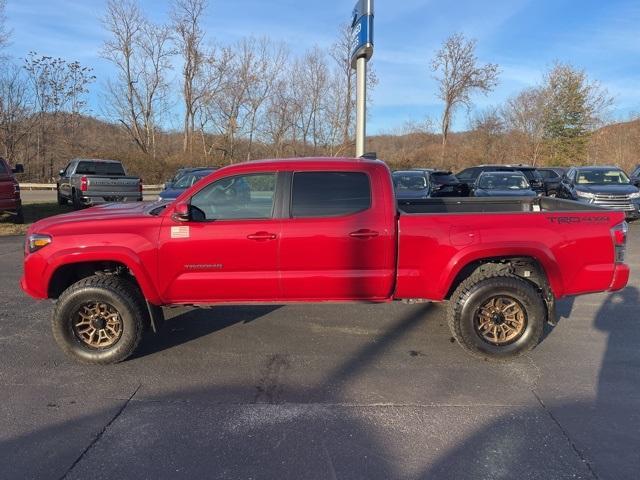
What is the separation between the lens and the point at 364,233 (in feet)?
14.0

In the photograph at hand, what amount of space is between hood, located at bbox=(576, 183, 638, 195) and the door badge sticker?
1393 cm

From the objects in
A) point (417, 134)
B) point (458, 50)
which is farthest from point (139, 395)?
point (417, 134)

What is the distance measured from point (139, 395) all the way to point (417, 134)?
52.8 metres

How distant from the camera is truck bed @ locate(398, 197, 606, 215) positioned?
5.37 m

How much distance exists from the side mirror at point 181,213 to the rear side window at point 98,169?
13905 mm

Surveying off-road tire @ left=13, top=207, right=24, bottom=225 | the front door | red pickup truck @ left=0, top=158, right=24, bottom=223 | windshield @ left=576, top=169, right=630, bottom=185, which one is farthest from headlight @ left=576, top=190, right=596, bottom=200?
off-road tire @ left=13, top=207, right=24, bottom=225

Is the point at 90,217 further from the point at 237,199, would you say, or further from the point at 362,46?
the point at 362,46

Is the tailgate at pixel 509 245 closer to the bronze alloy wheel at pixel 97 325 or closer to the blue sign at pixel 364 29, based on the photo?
the bronze alloy wheel at pixel 97 325

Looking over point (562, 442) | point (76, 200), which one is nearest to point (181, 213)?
point (562, 442)

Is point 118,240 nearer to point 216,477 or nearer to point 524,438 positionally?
point 216,477

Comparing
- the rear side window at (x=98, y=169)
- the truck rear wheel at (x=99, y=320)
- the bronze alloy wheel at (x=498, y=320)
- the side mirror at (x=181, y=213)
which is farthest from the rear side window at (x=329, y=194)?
the rear side window at (x=98, y=169)

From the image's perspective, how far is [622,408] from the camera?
350cm

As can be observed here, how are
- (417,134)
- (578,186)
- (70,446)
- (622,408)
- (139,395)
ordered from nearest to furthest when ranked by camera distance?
(70,446), (622,408), (139,395), (578,186), (417,134)

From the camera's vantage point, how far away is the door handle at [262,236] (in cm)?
423
